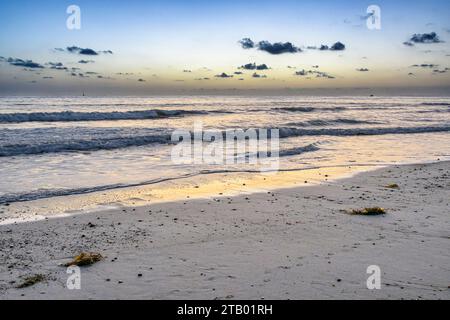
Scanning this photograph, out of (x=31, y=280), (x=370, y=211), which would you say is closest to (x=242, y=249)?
(x=31, y=280)

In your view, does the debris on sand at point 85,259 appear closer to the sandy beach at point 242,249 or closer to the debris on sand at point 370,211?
the sandy beach at point 242,249

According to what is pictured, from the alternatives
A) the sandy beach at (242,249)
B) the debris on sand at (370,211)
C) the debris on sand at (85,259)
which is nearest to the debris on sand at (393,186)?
the sandy beach at (242,249)

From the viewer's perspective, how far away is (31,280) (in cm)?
500

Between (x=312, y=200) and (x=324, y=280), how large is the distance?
4.28 metres

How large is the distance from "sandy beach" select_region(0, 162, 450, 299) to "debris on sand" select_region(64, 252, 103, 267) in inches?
4.0

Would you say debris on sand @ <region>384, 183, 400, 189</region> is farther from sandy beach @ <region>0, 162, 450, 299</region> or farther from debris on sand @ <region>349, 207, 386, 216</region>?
debris on sand @ <region>349, 207, 386, 216</region>

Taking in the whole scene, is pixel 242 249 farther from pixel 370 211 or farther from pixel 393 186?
pixel 393 186

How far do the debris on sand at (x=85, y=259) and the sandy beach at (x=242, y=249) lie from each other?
10 centimetres

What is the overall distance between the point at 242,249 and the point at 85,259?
2248 millimetres

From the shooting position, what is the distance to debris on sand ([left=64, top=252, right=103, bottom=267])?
18.0 feet

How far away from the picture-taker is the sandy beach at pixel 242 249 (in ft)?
15.8

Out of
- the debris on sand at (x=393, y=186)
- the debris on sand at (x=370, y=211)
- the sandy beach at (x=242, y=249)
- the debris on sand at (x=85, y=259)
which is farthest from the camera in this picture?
the debris on sand at (x=393, y=186)

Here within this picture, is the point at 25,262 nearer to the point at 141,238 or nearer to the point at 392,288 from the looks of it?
the point at 141,238
